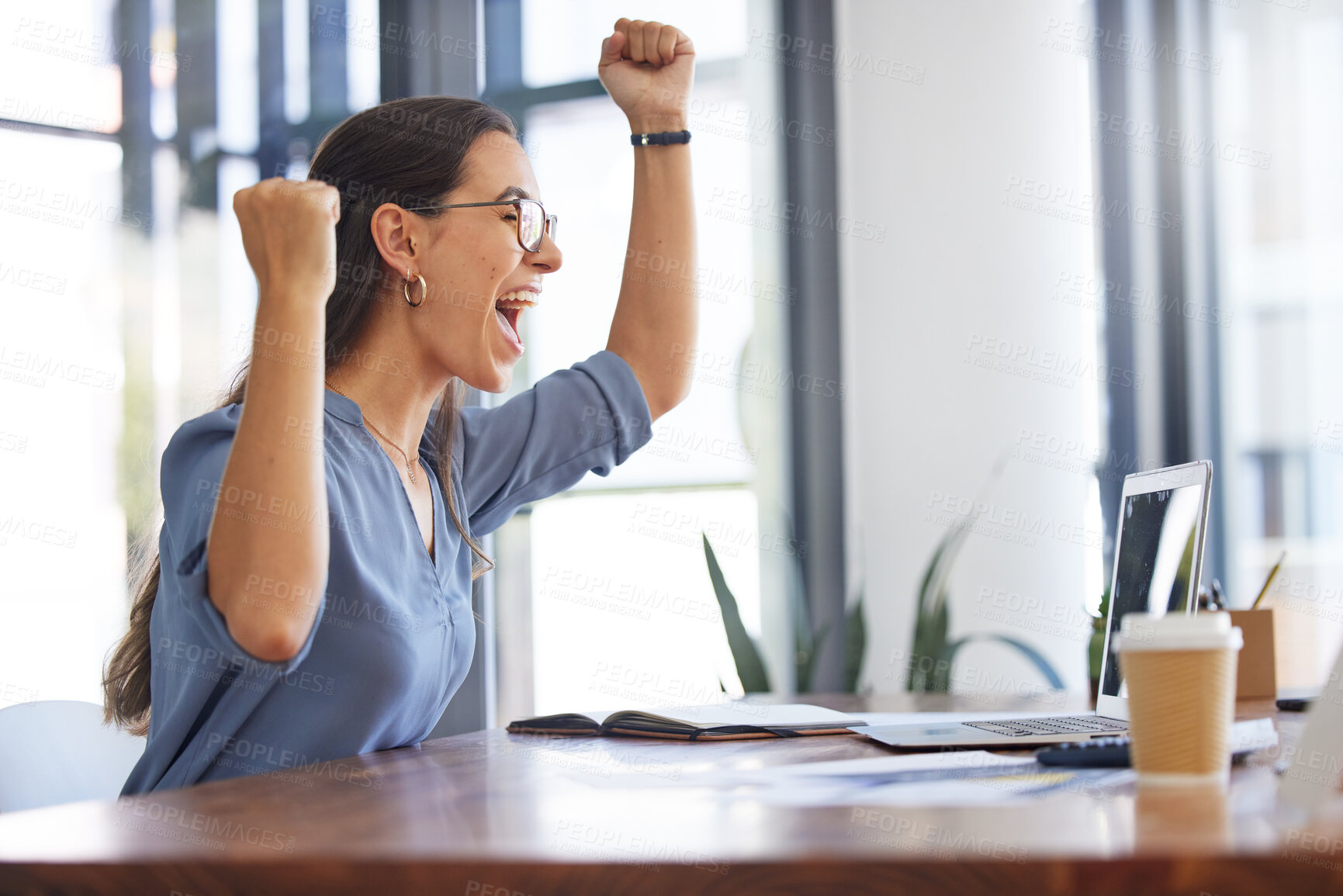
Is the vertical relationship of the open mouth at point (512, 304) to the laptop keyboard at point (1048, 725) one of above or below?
above

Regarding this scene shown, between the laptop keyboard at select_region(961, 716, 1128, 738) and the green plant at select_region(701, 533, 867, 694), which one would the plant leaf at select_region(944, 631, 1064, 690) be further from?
the laptop keyboard at select_region(961, 716, 1128, 738)

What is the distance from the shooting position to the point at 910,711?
1524 millimetres

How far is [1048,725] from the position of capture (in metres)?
1.22

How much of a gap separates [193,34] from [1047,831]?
3.02 m

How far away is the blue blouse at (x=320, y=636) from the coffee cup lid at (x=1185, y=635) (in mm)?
722

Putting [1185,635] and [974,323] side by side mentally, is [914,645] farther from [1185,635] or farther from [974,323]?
[1185,635]

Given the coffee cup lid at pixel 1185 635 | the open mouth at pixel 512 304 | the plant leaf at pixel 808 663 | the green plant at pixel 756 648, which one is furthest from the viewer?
the plant leaf at pixel 808 663

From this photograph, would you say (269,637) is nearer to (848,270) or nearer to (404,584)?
(404,584)

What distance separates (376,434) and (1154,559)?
1031 mm

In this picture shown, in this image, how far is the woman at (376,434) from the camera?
3.51 feet

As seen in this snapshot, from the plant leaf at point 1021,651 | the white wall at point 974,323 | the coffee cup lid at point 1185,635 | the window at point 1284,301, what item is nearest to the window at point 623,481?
the white wall at point 974,323

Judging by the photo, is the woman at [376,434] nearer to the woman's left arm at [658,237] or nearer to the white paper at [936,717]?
the woman's left arm at [658,237]

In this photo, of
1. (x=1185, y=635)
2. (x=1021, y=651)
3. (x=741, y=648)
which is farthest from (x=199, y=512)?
(x=1021, y=651)

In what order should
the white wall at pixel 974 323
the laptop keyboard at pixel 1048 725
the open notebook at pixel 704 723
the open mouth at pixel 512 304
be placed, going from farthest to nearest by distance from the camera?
the white wall at pixel 974 323 → the open mouth at pixel 512 304 → the open notebook at pixel 704 723 → the laptop keyboard at pixel 1048 725
